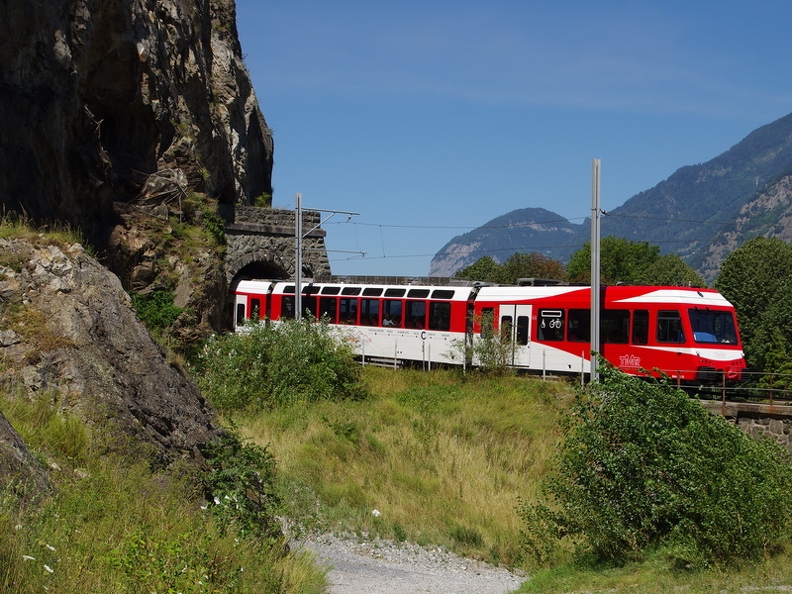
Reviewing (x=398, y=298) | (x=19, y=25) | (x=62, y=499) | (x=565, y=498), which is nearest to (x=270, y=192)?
(x=398, y=298)

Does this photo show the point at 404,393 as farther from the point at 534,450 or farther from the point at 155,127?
the point at 155,127

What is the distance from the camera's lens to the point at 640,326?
80.1 feet

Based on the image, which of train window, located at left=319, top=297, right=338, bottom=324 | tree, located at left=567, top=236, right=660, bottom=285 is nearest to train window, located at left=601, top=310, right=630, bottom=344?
train window, located at left=319, top=297, right=338, bottom=324

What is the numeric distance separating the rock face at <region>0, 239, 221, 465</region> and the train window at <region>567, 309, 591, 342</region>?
15822 millimetres

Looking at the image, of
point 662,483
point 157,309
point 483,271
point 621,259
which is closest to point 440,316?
point 157,309

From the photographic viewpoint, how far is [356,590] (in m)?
11.2

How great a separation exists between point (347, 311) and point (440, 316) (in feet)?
15.1

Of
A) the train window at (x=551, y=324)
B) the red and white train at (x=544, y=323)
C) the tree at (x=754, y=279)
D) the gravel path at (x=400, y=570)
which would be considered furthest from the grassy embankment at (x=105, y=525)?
the tree at (x=754, y=279)

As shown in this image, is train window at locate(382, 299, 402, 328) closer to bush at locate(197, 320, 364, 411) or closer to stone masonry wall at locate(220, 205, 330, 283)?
bush at locate(197, 320, 364, 411)

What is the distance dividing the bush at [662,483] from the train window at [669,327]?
1126 centimetres

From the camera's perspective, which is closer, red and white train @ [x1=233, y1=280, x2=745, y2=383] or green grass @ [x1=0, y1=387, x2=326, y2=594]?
green grass @ [x1=0, y1=387, x2=326, y2=594]

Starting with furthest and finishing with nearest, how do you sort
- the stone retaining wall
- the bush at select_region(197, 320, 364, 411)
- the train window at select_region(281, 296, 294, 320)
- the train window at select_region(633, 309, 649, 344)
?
the train window at select_region(281, 296, 294, 320)
the train window at select_region(633, 309, 649, 344)
the bush at select_region(197, 320, 364, 411)
the stone retaining wall

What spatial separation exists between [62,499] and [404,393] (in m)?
18.9

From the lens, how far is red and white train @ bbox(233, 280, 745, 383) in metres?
23.8
